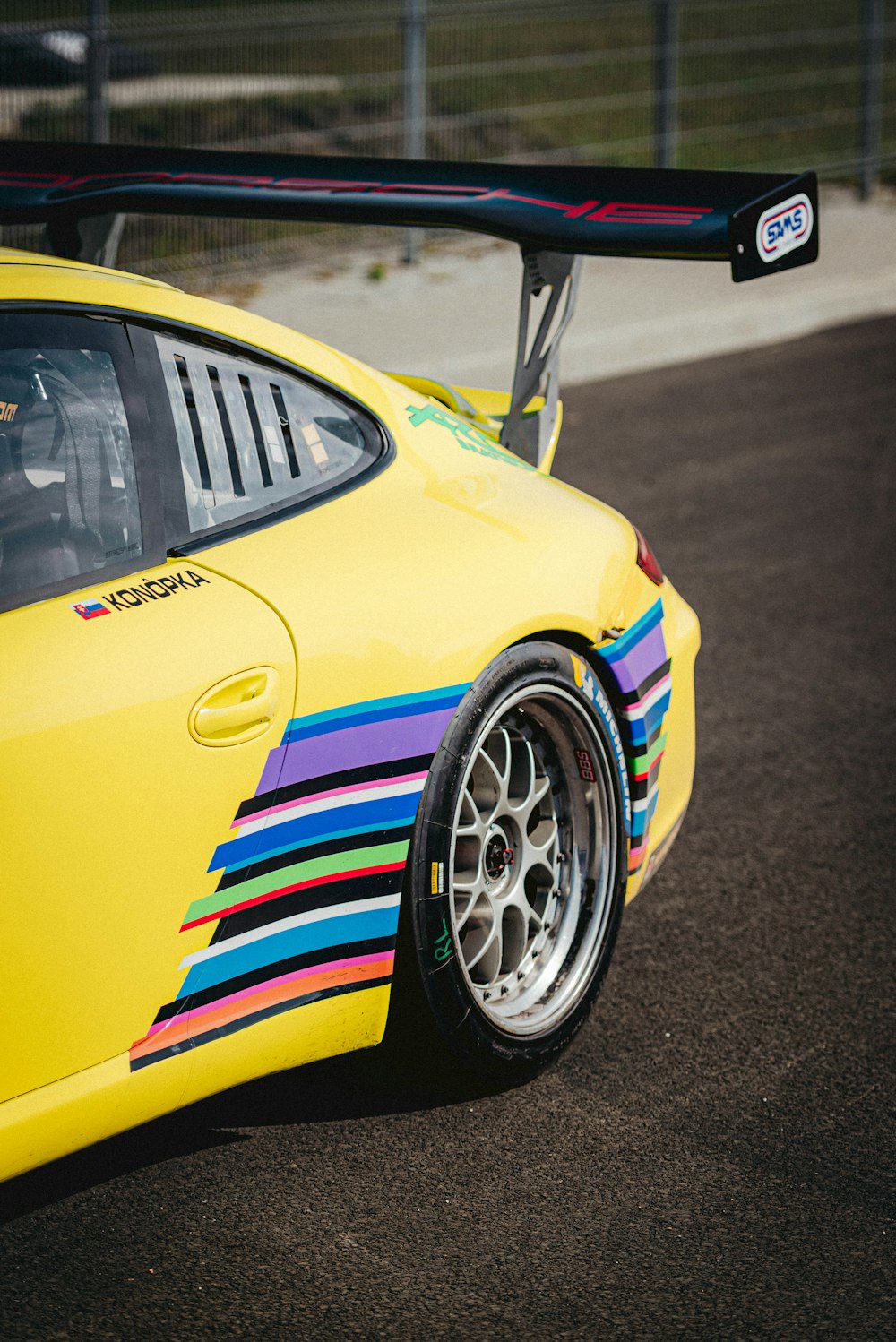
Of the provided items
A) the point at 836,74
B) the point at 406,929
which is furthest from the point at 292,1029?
the point at 836,74

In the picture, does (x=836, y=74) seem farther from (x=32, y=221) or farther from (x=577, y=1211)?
(x=577, y=1211)

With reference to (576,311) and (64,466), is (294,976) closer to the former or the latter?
(64,466)

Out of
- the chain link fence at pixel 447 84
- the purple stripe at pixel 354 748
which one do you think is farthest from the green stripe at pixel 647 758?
the chain link fence at pixel 447 84

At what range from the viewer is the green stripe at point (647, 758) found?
3197 millimetres

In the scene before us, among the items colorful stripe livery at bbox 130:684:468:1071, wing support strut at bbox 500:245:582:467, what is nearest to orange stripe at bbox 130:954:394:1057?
colorful stripe livery at bbox 130:684:468:1071

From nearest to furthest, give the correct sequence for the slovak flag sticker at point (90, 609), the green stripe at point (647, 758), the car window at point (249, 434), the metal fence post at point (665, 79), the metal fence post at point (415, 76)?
the slovak flag sticker at point (90, 609) < the car window at point (249, 434) < the green stripe at point (647, 758) < the metal fence post at point (415, 76) < the metal fence post at point (665, 79)

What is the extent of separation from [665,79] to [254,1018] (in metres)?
12.9

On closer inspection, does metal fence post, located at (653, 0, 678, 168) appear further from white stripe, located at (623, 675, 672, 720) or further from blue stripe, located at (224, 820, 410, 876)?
blue stripe, located at (224, 820, 410, 876)

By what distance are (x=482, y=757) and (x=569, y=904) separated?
389 mm

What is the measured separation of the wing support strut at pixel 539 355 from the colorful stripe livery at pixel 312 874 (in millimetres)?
971

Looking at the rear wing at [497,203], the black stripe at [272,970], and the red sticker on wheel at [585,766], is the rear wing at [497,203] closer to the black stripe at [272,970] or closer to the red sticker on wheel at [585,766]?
the red sticker on wheel at [585,766]

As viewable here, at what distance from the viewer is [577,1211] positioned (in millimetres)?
2631

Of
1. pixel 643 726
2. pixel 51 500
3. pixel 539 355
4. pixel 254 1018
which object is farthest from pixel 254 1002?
pixel 539 355

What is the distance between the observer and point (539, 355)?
11.4 ft
